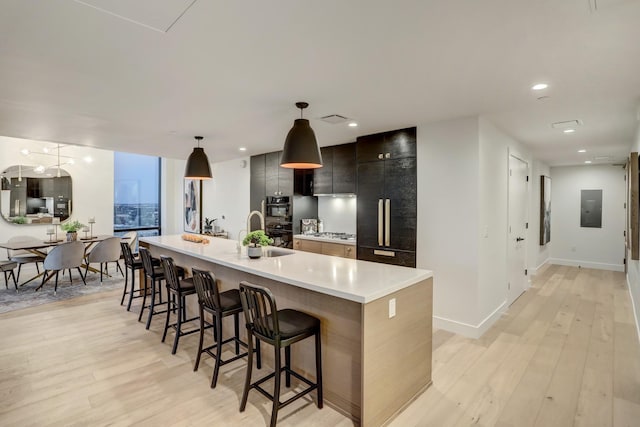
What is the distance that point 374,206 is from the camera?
14.5 feet

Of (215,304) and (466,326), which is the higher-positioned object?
(215,304)

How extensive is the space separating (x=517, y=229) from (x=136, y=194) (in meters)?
8.95

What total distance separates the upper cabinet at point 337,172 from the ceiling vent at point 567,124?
8.36ft

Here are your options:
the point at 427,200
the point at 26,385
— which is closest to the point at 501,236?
the point at 427,200

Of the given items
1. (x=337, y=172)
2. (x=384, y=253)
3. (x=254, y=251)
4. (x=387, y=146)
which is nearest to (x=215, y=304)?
(x=254, y=251)

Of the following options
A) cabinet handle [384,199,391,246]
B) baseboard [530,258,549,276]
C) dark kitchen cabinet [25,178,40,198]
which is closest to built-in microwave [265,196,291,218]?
cabinet handle [384,199,391,246]

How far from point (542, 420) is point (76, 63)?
13.3ft

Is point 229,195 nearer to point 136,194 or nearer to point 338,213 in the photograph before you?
point 338,213

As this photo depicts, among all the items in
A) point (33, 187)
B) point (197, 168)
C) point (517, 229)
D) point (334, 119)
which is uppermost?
point (334, 119)

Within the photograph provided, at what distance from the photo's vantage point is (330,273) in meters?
2.58

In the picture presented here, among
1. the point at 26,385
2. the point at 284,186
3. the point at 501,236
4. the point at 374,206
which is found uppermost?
the point at 284,186

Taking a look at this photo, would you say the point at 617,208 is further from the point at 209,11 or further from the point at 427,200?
the point at 209,11

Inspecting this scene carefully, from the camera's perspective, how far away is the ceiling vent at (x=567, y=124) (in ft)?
12.5

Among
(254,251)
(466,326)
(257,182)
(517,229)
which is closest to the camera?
(254,251)
